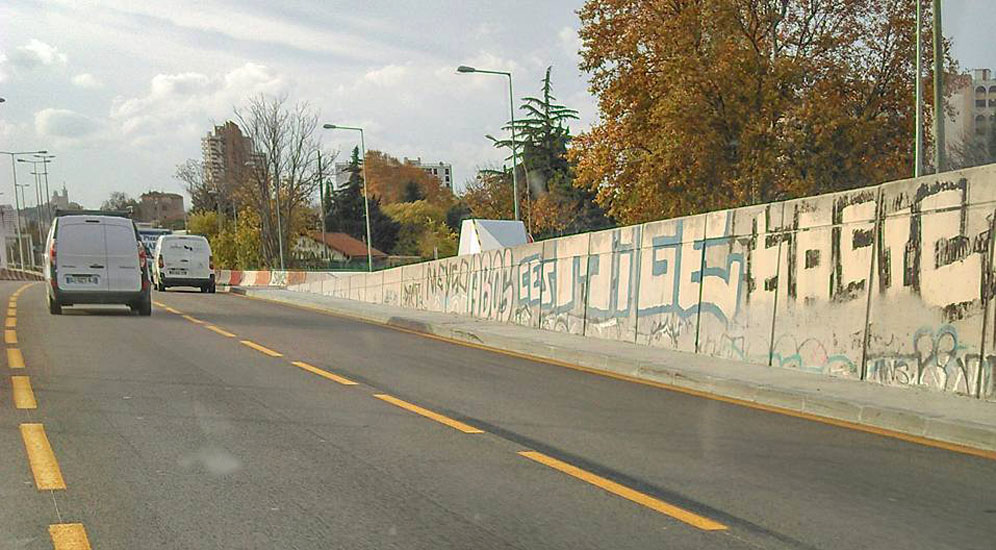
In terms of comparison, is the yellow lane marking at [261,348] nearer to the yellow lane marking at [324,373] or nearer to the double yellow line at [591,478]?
the yellow lane marking at [324,373]

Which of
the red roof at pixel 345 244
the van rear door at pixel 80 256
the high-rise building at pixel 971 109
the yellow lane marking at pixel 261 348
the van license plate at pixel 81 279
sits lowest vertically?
the red roof at pixel 345 244

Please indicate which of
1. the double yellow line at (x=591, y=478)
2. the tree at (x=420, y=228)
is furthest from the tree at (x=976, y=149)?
the tree at (x=420, y=228)

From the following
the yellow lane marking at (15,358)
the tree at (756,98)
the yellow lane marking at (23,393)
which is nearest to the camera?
the yellow lane marking at (23,393)

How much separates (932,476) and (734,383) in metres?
4.02

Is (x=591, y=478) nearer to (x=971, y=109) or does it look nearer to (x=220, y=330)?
(x=220, y=330)

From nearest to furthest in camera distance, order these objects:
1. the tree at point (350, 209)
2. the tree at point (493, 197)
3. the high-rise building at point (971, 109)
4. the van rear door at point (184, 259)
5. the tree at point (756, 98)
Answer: the high-rise building at point (971, 109)
the tree at point (756, 98)
the van rear door at point (184, 259)
the tree at point (493, 197)
the tree at point (350, 209)

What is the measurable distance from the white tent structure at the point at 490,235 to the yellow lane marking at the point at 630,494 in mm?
29201

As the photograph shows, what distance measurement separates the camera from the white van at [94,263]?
68.0 ft

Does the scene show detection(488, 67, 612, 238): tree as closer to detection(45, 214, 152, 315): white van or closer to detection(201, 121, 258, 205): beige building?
detection(201, 121, 258, 205): beige building

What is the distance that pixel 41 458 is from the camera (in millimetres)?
6863

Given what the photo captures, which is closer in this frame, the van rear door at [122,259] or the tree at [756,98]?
the van rear door at [122,259]

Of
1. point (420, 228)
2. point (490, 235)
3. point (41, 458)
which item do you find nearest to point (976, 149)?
point (490, 235)

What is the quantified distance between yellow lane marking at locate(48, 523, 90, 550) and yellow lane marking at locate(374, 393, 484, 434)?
348cm

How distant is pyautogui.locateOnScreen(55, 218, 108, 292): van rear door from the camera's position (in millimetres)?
20719
